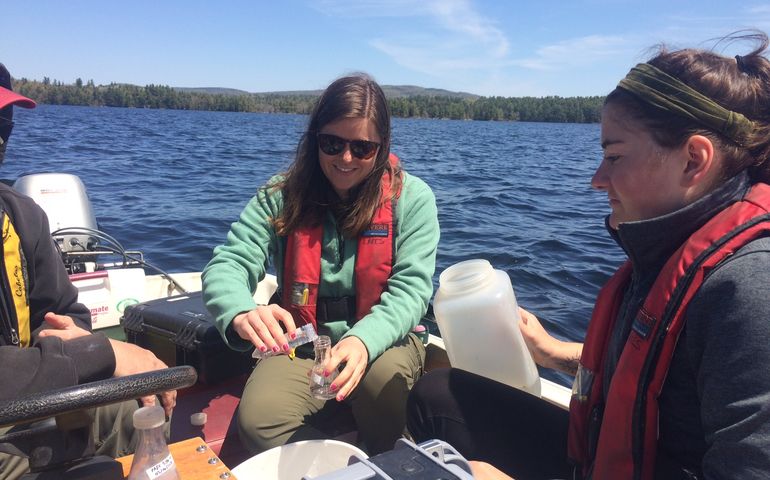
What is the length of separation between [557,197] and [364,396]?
11.0 m

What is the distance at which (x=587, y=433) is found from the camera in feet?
5.60

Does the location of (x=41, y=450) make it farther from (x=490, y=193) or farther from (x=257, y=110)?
(x=257, y=110)

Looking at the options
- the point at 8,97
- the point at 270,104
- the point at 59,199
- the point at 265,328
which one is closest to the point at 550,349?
the point at 265,328

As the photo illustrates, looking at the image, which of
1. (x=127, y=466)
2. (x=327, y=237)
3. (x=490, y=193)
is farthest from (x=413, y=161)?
(x=127, y=466)

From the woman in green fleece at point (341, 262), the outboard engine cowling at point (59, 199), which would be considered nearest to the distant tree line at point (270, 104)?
the outboard engine cowling at point (59, 199)

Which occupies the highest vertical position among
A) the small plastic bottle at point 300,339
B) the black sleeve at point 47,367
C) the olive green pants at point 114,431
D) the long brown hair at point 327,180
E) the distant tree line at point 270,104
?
the distant tree line at point 270,104

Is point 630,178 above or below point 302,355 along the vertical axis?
above

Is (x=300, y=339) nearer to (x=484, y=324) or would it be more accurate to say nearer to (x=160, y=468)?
(x=484, y=324)

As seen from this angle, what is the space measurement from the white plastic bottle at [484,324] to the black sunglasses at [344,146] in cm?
63

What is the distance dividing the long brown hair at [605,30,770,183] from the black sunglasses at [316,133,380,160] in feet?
3.94

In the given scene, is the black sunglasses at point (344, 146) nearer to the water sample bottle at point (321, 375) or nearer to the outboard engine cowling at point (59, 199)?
the water sample bottle at point (321, 375)

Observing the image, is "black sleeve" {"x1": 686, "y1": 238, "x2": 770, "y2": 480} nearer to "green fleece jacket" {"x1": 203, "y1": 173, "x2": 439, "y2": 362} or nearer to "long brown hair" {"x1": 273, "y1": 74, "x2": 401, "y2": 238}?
"green fleece jacket" {"x1": 203, "y1": 173, "x2": 439, "y2": 362}

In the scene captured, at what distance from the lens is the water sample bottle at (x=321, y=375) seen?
201 cm

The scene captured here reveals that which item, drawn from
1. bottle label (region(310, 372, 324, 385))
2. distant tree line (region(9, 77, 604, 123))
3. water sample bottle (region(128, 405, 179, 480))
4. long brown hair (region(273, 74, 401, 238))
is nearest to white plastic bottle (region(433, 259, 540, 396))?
long brown hair (region(273, 74, 401, 238))
